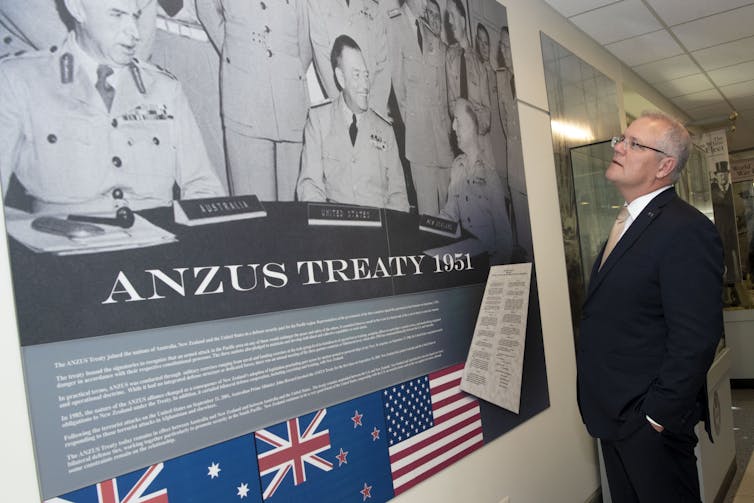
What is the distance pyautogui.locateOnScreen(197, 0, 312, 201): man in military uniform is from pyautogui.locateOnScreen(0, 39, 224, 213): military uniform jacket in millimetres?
125

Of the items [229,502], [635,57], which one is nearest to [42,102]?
[229,502]

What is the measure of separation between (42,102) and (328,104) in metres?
0.84

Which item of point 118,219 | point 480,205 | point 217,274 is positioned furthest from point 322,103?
point 480,205

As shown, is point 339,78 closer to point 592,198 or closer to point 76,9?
point 76,9

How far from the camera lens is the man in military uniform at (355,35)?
5.81 ft

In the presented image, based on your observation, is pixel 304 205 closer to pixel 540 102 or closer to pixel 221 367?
pixel 221 367

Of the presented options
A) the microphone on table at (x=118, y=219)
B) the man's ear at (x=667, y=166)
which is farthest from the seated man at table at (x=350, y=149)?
the man's ear at (x=667, y=166)

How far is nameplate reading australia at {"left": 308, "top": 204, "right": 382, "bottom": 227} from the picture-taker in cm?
169

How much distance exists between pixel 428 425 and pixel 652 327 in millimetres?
846

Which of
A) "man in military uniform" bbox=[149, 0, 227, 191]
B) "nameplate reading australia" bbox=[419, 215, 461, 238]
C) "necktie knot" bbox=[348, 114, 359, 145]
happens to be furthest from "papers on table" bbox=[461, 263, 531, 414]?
"man in military uniform" bbox=[149, 0, 227, 191]

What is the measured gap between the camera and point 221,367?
140 cm

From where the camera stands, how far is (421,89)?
7.25 ft

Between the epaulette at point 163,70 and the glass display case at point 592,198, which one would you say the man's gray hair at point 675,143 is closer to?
the glass display case at point 592,198

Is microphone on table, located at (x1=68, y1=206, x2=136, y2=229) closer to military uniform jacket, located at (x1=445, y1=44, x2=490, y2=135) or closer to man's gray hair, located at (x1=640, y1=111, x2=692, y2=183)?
military uniform jacket, located at (x1=445, y1=44, x2=490, y2=135)
